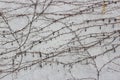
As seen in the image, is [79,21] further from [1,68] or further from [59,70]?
[1,68]

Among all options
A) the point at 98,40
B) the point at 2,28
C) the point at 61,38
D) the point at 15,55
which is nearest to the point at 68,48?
the point at 61,38

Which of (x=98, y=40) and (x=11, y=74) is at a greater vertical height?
(x=98, y=40)

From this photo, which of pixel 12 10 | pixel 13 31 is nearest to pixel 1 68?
pixel 13 31

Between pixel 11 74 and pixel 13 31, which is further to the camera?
pixel 13 31

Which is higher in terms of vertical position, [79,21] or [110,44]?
[79,21]

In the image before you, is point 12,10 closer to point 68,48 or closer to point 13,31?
point 13,31

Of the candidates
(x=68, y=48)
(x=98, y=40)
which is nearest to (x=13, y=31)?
(x=68, y=48)

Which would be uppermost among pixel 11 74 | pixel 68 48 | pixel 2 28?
pixel 2 28

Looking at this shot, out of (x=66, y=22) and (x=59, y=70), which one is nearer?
(x=59, y=70)
